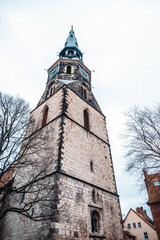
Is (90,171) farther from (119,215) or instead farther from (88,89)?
(88,89)

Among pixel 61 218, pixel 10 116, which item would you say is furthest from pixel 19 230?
pixel 10 116

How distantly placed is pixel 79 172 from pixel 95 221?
8.94ft

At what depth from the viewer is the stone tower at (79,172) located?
25.2 feet

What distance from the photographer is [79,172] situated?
9500 mm

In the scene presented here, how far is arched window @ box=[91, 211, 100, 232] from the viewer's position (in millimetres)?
8672

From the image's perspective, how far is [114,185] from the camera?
38.9 feet

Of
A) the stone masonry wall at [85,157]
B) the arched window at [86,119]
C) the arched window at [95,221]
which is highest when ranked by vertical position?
the arched window at [86,119]

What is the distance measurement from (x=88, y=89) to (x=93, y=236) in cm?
1324

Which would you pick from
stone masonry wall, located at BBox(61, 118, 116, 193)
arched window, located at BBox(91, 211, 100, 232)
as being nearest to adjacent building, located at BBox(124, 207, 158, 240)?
stone masonry wall, located at BBox(61, 118, 116, 193)

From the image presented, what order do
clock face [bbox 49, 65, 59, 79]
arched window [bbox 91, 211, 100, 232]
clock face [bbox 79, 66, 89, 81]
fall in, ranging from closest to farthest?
arched window [bbox 91, 211, 100, 232] → clock face [bbox 49, 65, 59, 79] → clock face [bbox 79, 66, 89, 81]

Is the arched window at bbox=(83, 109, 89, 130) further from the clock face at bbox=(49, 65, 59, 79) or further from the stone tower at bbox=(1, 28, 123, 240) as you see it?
the clock face at bbox=(49, 65, 59, 79)

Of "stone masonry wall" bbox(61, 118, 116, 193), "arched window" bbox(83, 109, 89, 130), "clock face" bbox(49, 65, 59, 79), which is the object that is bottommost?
"stone masonry wall" bbox(61, 118, 116, 193)

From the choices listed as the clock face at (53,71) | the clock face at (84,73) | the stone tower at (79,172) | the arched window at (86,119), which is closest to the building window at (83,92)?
the stone tower at (79,172)

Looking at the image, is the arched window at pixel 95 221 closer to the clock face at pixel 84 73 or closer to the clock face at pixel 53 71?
the clock face at pixel 84 73
